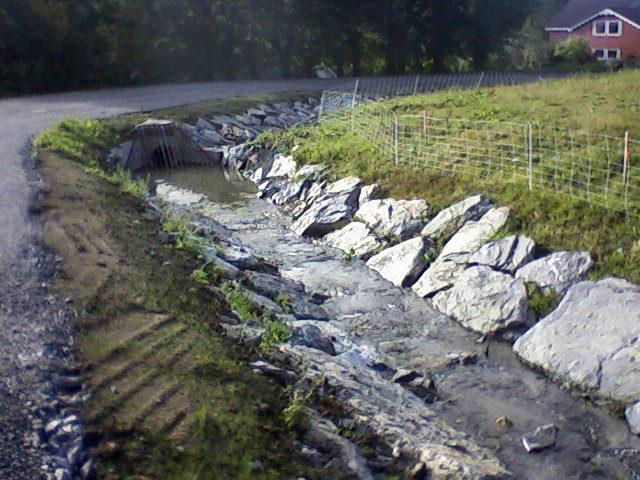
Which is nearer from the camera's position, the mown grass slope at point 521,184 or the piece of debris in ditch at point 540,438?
the piece of debris in ditch at point 540,438

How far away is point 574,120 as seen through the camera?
1923 centimetres

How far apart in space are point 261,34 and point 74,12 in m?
10.9

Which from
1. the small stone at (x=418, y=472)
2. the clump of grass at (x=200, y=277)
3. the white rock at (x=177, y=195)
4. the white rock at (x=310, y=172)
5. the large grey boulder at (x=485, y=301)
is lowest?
the small stone at (x=418, y=472)

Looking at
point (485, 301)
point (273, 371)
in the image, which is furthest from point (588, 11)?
point (273, 371)

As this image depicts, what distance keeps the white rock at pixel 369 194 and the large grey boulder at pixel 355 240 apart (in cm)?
72

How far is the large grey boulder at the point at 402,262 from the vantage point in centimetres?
1461

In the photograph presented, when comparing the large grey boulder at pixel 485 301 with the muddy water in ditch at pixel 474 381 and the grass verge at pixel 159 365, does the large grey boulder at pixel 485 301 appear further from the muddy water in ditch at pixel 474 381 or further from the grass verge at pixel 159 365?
the grass verge at pixel 159 365

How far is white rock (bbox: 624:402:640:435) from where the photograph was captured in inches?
381

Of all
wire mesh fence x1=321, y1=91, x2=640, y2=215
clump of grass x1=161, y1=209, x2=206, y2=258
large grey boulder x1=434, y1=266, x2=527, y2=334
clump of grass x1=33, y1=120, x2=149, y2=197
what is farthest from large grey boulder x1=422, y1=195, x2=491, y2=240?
clump of grass x1=33, y1=120, x2=149, y2=197

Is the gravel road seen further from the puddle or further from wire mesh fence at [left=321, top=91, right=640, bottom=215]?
wire mesh fence at [left=321, top=91, right=640, bottom=215]

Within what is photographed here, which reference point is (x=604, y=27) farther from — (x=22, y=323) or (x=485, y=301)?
(x=22, y=323)

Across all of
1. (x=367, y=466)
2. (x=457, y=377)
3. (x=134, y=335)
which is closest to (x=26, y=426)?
(x=134, y=335)

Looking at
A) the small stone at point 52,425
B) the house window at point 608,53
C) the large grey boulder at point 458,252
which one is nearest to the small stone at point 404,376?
the large grey boulder at point 458,252

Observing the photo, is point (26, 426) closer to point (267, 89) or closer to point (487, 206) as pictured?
point (487, 206)
